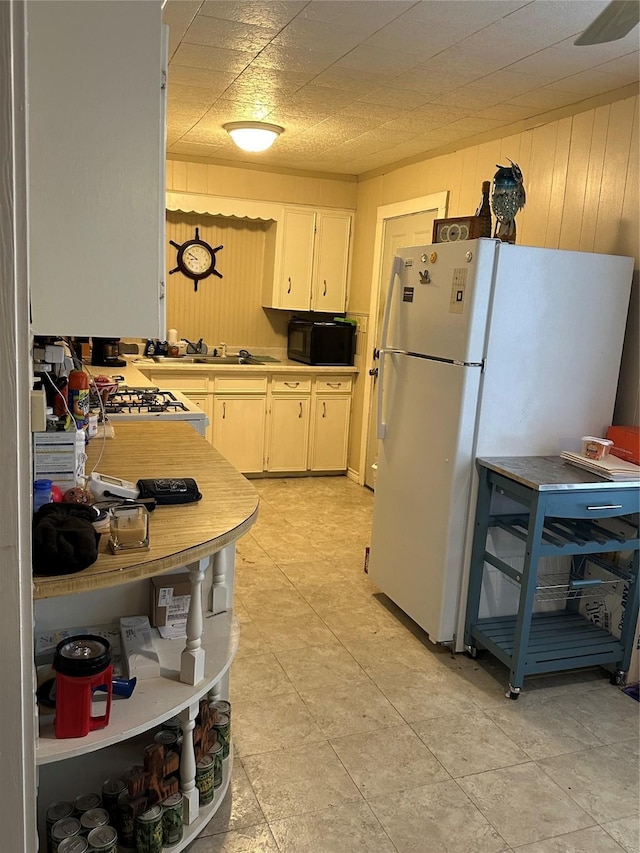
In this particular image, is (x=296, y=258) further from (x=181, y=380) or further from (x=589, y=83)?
(x=589, y=83)

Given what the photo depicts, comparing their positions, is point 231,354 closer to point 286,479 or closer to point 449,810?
point 286,479

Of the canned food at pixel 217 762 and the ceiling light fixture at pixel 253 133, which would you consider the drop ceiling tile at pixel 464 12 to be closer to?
the ceiling light fixture at pixel 253 133

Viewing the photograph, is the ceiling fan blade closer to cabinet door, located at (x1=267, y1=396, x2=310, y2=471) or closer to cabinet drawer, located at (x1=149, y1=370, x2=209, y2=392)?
cabinet drawer, located at (x1=149, y1=370, x2=209, y2=392)

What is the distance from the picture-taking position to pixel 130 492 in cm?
183

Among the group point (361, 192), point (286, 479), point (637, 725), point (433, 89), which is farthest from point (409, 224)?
point (637, 725)

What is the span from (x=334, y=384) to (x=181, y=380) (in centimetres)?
122

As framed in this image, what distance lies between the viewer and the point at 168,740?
183 cm

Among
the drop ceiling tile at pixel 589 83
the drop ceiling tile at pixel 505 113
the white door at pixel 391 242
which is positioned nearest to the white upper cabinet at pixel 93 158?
the drop ceiling tile at pixel 589 83

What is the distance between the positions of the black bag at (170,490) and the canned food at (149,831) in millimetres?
749

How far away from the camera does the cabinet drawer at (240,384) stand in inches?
201

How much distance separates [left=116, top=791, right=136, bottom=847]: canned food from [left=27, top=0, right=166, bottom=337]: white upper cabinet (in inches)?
44.7

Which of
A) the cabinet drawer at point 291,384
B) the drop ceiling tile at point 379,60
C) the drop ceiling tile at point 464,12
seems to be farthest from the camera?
the cabinet drawer at point 291,384

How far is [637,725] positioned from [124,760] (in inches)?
72.1

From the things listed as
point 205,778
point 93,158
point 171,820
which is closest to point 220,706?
point 205,778
